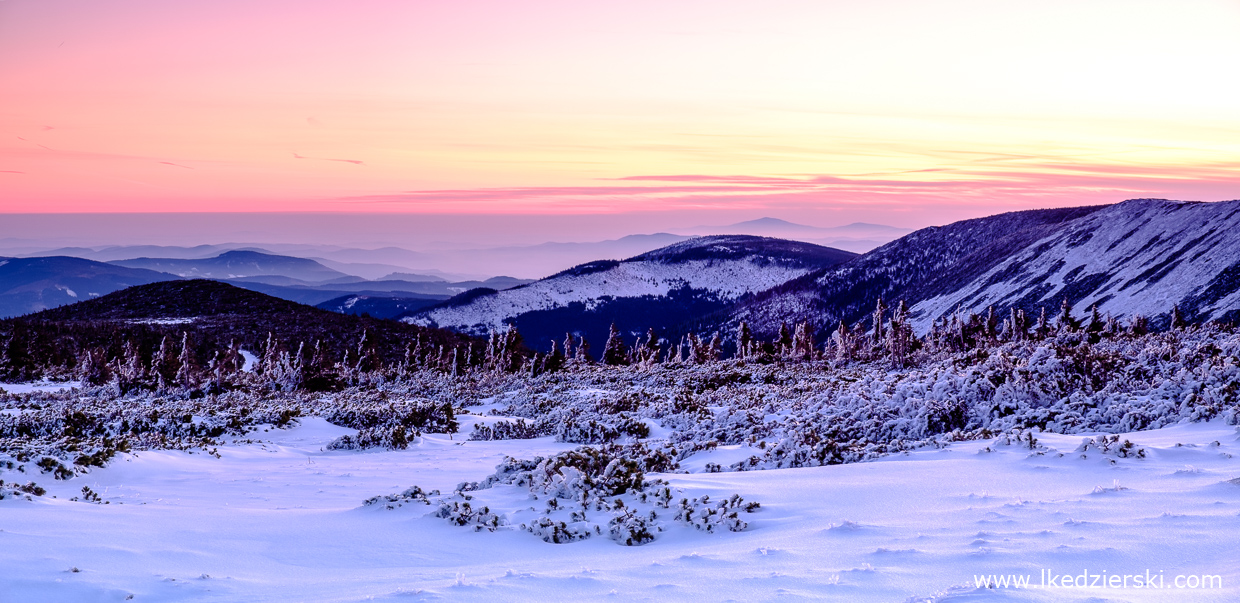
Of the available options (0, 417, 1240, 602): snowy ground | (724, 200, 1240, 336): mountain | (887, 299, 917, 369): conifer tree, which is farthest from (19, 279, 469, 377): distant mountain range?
(724, 200, 1240, 336): mountain

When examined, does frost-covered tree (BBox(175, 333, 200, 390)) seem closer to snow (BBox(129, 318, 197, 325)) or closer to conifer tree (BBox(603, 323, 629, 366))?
conifer tree (BBox(603, 323, 629, 366))

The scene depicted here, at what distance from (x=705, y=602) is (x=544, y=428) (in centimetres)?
1814

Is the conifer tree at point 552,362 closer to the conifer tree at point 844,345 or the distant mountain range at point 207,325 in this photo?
the distant mountain range at point 207,325

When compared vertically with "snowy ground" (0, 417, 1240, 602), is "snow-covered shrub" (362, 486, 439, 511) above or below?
below

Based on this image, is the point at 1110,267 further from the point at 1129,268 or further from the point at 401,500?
the point at 401,500

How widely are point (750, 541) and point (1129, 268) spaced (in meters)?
141

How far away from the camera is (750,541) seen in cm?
833

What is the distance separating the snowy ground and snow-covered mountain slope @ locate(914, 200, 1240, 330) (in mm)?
84883

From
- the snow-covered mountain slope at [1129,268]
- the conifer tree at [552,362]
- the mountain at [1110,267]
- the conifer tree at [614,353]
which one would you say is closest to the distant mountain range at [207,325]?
the conifer tree at [552,362]

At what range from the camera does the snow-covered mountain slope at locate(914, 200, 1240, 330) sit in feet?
318

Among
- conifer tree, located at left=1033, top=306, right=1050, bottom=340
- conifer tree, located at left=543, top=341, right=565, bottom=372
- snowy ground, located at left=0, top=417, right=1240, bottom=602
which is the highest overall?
snowy ground, located at left=0, top=417, right=1240, bottom=602

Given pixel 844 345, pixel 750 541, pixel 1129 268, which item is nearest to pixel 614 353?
pixel 844 345

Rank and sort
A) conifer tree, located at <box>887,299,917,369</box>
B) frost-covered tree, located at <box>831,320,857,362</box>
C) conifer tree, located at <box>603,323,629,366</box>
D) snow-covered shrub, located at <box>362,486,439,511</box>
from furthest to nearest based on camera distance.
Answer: conifer tree, located at <box>603,323,629,366</box> → frost-covered tree, located at <box>831,320,857,362</box> → conifer tree, located at <box>887,299,917,369</box> → snow-covered shrub, located at <box>362,486,439,511</box>

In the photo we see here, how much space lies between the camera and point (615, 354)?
72.1m
